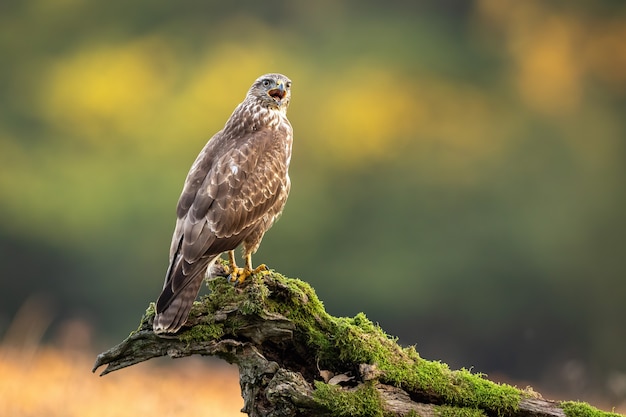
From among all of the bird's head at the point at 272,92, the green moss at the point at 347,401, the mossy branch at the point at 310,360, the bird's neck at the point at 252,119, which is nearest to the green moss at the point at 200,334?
the mossy branch at the point at 310,360

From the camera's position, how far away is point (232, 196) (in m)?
5.56

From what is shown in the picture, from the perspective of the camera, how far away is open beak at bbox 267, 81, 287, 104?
622cm

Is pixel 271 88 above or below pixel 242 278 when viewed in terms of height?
above

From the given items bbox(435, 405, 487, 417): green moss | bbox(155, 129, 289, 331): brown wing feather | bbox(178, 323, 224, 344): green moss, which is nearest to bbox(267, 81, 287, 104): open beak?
bbox(155, 129, 289, 331): brown wing feather

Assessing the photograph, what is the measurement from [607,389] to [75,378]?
527 centimetres

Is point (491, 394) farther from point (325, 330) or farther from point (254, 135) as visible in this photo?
point (254, 135)

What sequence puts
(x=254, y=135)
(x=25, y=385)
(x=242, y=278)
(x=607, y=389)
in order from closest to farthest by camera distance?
(x=242, y=278), (x=254, y=135), (x=25, y=385), (x=607, y=389)

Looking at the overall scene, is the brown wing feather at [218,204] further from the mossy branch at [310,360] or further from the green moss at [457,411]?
the green moss at [457,411]

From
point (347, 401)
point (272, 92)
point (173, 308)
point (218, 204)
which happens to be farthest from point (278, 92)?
point (347, 401)

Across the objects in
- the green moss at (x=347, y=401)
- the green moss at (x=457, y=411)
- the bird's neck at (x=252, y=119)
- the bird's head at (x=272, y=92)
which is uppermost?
the bird's head at (x=272, y=92)

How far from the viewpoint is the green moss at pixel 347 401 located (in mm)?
4828

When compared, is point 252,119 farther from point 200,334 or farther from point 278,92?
point 200,334

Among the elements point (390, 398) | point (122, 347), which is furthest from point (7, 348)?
point (390, 398)

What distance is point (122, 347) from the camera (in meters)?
5.05
